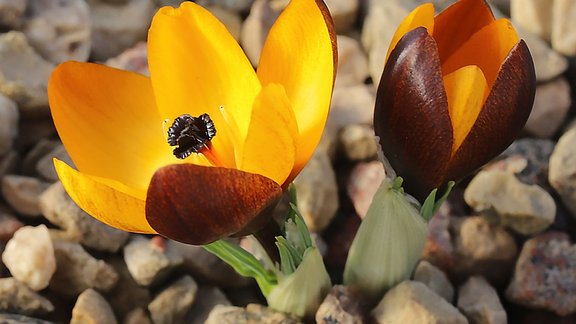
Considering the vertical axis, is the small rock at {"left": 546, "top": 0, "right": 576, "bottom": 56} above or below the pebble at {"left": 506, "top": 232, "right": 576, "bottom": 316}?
above

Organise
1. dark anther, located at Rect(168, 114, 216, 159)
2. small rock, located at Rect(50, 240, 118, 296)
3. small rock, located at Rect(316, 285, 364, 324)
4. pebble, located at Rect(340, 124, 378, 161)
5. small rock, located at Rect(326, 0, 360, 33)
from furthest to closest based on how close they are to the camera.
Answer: small rock, located at Rect(326, 0, 360, 33) < pebble, located at Rect(340, 124, 378, 161) < small rock, located at Rect(50, 240, 118, 296) < small rock, located at Rect(316, 285, 364, 324) < dark anther, located at Rect(168, 114, 216, 159)

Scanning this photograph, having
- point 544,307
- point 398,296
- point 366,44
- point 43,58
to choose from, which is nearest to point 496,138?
point 398,296

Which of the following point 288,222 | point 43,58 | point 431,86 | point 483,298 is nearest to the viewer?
point 431,86

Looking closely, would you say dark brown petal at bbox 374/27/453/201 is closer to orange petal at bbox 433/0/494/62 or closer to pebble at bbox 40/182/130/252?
orange petal at bbox 433/0/494/62

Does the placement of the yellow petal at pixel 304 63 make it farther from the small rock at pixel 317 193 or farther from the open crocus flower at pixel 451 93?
the small rock at pixel 317 193

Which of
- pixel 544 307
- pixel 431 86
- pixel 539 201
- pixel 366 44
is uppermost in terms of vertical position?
pixel 431 86

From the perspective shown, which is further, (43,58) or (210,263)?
(43,58)

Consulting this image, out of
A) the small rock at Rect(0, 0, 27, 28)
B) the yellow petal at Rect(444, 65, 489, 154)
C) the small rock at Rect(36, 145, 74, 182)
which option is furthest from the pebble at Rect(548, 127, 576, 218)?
the small rock at Rect(0, 0, 27, 28)

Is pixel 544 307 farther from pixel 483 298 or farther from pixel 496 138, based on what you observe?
pixel 496 138

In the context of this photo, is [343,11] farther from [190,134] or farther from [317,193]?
[190,134]
